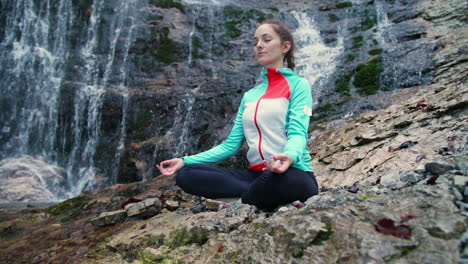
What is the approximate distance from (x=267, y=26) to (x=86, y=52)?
1538 cm

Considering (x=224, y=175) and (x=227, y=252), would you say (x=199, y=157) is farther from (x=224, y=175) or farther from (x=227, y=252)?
(x=227, y=252)

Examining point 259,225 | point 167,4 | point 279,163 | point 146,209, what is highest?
point 167,4

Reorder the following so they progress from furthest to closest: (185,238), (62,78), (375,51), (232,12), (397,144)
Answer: (232,12) → (62,78) → (375,51) → (397,144) → (185,238)

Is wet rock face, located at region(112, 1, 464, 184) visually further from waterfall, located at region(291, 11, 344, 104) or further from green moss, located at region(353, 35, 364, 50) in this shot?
waterfall, located at region(291, 11, 344, 104)

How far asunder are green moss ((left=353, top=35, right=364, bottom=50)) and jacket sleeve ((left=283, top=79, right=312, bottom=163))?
13.6 metres

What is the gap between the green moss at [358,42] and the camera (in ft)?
49.3

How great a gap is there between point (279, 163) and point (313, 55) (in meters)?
14.2

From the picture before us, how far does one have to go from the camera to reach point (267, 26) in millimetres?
2889

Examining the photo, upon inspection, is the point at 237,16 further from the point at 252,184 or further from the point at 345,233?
the point at 345,233

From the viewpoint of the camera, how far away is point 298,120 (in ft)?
8.27

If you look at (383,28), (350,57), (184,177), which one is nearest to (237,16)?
(350,57)

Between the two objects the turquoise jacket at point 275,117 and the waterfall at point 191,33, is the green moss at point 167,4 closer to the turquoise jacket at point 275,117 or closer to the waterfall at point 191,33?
the waterfall at point 191,33

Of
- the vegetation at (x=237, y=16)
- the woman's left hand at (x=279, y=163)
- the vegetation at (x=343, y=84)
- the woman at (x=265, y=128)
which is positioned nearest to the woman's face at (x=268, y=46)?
the woman at (x=265, y=128)

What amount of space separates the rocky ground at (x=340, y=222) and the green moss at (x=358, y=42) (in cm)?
1043
